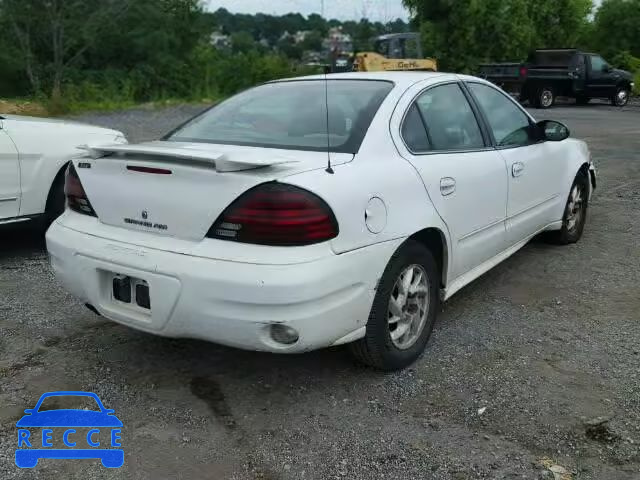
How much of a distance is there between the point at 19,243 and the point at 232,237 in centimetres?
385

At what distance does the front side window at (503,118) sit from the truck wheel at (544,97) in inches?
810

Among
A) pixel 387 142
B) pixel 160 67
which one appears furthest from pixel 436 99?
pixel 160 67

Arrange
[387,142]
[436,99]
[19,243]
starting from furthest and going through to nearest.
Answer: [19,243] < [436,99] < [387,142]

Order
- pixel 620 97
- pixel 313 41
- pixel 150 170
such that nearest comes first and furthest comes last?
1. pixel 150 170
2. pixel 313 41
3. pixel 620 97

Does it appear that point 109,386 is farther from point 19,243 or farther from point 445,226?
point 19,243

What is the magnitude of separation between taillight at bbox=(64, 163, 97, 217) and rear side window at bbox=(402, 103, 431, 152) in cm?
162

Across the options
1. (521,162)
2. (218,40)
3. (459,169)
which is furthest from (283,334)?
(218,40)

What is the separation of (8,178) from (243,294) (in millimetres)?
3225

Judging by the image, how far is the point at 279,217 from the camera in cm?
270

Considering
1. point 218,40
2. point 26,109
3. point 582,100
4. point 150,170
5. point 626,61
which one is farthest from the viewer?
point 218,40

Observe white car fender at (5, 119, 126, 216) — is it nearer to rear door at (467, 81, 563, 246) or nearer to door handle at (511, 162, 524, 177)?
rear door at (467, 81, 563, 246)

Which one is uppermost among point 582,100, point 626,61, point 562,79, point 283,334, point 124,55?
point 124,55

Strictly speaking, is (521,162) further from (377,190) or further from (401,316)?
(377,190)

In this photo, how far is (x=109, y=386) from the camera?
322 centimetres
